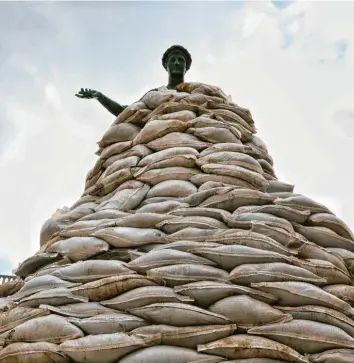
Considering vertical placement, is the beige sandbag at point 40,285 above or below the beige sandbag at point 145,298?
above

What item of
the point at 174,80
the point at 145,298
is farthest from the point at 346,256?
the point at 174,80

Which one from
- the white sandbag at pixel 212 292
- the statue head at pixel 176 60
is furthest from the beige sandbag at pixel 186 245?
the statue head at pixel 176 60

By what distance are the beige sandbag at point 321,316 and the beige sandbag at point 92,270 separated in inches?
23.3

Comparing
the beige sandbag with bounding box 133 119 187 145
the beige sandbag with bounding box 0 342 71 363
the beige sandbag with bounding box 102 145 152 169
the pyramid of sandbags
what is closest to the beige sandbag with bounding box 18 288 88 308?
the pyramid of sandbags

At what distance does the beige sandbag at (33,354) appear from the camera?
2.17m

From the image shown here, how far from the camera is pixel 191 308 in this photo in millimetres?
2291

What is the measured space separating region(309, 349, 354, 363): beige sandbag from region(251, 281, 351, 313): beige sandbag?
0.22m

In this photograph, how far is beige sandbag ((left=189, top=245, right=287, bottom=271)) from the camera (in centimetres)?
252

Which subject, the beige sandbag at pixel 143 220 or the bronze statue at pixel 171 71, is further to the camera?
the bronze statue at pixel 171 71

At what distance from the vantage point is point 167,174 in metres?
3.29

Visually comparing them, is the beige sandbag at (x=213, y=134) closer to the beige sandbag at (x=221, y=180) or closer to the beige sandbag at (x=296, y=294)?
the beige sandbag at (x=221, y=180)

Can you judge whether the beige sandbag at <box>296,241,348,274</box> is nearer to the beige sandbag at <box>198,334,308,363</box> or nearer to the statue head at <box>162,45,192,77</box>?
the beige sandbag at <box>198,334,308,363</box>

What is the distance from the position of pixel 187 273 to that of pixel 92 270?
14.3 inches

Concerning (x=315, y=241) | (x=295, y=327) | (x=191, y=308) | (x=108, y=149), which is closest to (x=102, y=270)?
(x=191, y=308)
